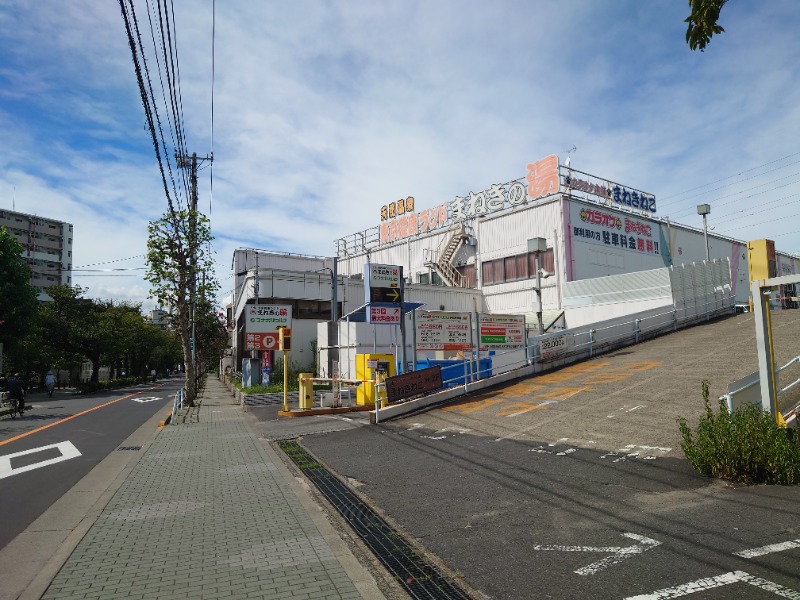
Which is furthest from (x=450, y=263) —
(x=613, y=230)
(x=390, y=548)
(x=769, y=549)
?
(x=769, y=549)

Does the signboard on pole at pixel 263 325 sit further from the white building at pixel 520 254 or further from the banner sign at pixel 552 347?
the banner sign at pixel 552 347

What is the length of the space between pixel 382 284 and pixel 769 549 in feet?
46.1

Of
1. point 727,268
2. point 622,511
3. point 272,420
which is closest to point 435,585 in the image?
point 622,511

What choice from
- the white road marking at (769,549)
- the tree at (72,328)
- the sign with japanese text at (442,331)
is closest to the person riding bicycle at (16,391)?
the sign with japanese text at (442,331)

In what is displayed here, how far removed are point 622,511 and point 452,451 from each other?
4261 mm

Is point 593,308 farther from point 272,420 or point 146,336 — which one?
point 146,336

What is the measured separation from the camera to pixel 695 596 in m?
3.83

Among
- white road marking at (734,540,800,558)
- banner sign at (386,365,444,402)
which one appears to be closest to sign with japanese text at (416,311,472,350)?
banner sign at (386,365,444,402)

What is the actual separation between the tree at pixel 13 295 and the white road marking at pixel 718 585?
138 ft

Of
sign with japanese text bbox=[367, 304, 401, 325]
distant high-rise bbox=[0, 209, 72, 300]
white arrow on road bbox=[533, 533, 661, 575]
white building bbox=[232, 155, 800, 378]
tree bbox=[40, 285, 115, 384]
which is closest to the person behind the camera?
white arrow on road bbox=[533, 533, 661, 575]

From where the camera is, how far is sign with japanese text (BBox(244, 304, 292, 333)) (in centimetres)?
2765

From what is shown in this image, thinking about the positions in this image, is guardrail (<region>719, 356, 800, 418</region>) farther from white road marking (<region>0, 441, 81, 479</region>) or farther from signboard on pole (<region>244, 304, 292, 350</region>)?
signboard on pole (<region>244, 304, 292, 350</region>)

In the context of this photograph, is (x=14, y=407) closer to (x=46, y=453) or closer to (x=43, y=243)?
(x=46, y=453)

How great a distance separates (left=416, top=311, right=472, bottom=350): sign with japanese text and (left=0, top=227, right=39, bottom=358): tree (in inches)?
1255
